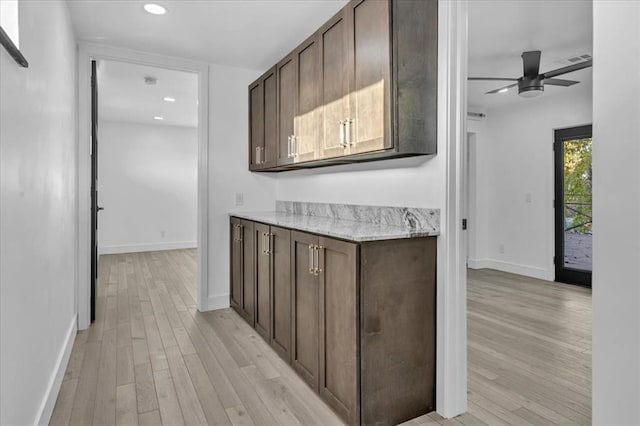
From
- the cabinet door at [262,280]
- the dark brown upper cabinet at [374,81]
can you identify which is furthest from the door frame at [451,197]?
the cabinet door at [262,280]

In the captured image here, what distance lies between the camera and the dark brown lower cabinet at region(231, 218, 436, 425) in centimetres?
175

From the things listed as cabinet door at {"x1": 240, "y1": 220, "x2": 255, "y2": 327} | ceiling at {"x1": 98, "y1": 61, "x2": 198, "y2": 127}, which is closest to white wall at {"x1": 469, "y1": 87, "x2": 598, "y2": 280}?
cabinet door at {"x1": 240, "y1": 220, "x2": 255, "y2": 327}

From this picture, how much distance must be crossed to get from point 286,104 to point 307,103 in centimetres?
39

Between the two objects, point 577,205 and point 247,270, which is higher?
point 577,205

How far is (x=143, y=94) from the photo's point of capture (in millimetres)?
5105

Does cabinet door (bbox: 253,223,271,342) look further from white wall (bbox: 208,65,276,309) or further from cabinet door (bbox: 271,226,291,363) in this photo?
white wall (bbox: 208,65,276,309)

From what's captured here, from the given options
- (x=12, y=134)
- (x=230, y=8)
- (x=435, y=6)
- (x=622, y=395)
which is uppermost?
(x=230, y=8)

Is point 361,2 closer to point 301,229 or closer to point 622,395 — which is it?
point 301,229

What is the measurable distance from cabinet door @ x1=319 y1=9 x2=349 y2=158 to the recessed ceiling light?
111 cm

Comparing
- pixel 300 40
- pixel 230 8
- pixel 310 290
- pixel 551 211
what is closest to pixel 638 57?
pixel 310 290

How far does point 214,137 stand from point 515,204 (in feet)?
14.0

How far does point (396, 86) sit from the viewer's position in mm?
1860

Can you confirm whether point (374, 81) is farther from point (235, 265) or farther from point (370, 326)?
point (235, 265)

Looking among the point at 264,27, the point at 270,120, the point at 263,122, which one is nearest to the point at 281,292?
the point at 270,120
